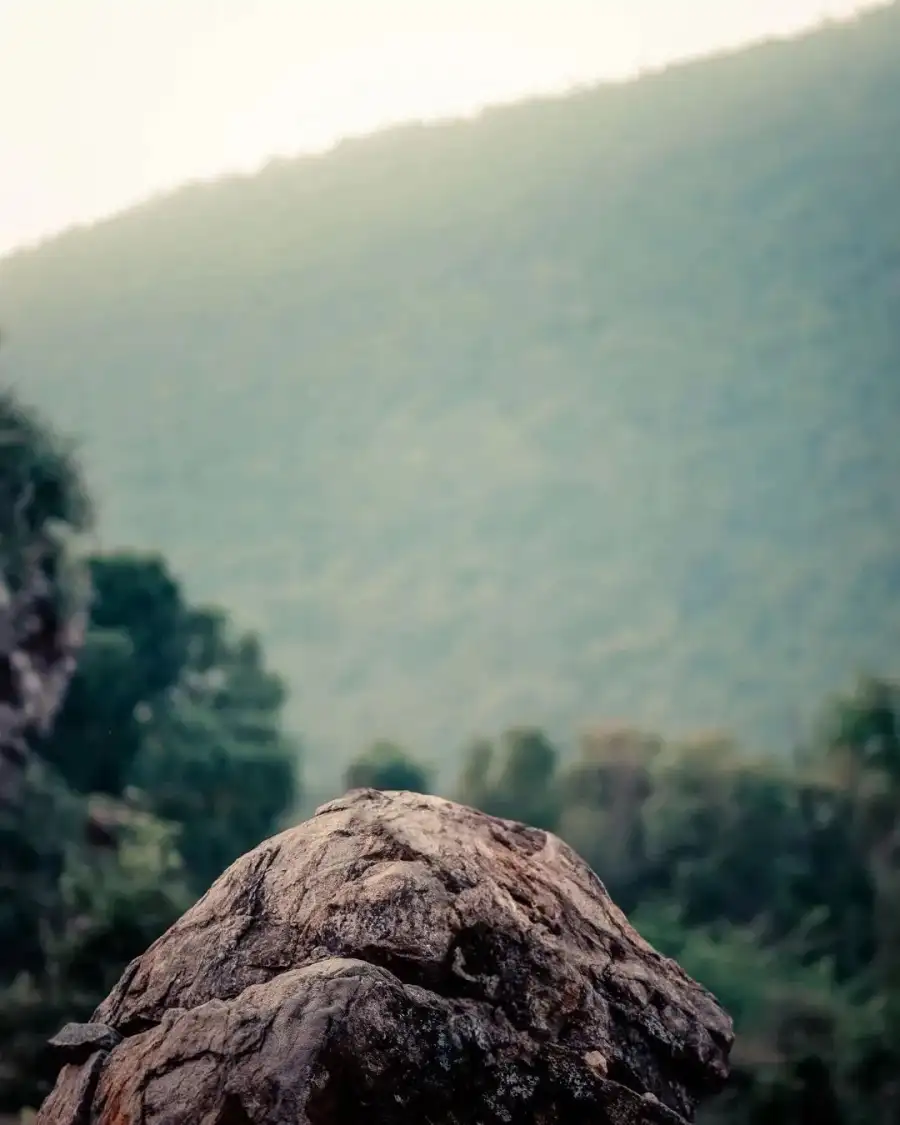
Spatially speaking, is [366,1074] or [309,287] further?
[309,287]

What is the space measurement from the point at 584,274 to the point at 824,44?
70.4 ft

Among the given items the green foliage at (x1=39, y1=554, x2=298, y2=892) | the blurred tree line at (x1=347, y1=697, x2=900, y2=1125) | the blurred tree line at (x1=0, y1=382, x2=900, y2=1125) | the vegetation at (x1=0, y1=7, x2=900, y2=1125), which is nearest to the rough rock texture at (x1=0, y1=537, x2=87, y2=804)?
the blurred tree line at (x1=0, y1=382, x2=900, y2=1125)

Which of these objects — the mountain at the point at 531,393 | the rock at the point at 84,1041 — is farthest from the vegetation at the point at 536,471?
the rock at the point at 84,1041

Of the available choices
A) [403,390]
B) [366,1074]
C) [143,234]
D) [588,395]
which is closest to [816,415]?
[588,395]

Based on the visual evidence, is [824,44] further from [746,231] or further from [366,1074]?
[366,1074]

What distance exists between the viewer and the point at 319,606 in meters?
72.7

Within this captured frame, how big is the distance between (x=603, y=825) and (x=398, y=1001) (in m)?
26.3

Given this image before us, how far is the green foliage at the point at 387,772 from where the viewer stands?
32562 mm

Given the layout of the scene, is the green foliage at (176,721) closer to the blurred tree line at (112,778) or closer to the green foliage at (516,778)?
the blurred tree line at (112,778)

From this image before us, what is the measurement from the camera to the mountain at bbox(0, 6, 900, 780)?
64375 millimetres

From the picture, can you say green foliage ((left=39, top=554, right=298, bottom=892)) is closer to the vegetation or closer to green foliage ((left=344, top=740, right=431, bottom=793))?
the vegetation

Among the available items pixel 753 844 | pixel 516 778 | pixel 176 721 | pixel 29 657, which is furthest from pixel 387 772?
pixel 29 657

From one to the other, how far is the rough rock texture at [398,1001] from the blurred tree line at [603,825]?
12.6 metres

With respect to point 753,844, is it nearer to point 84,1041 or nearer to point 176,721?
point 176,721
